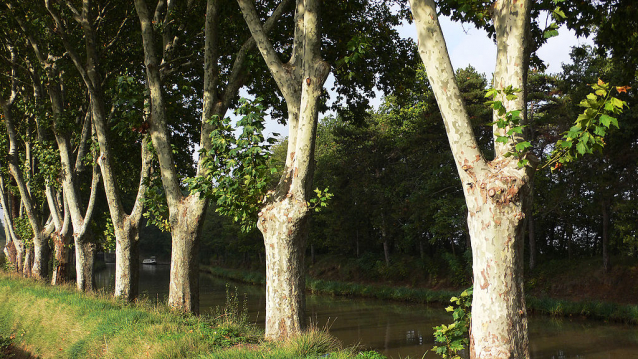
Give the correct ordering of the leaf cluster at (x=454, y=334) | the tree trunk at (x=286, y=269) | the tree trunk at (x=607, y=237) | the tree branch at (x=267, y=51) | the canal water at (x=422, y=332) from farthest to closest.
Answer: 1. the tree trunk at (x=607, y=237)
2. the canal water at (x=422, y=332)
3. the tree branch at (x=267, y=51)
4. the tree trunk at (x=286, y=269)
5. the leaf cluster at (x=454, y=334)

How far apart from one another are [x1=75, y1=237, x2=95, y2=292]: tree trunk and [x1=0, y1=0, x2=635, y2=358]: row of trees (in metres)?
0.04

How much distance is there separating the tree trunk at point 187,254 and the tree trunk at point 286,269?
8.74 feet

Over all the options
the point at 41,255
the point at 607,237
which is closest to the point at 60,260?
the point at 41,255

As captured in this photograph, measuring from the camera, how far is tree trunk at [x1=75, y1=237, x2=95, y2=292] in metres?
13.7

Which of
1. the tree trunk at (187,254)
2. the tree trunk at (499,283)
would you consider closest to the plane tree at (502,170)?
the tree trunk at (499,283)

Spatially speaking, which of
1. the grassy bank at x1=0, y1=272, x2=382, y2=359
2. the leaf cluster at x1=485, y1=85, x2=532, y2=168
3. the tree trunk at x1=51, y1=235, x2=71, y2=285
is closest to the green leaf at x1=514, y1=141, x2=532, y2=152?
the leaf cluster at x1=485, y1=85, x2=532, y2=168

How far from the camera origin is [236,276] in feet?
148

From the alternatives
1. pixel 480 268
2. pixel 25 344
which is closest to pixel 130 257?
pixel 25 344

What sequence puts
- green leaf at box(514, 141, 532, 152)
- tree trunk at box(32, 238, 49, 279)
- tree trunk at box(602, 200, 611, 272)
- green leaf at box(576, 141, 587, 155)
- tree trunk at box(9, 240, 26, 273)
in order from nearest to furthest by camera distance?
green leaf at box(576, 141, 587, 155), green leaf at box(514, 141, 532, 152), tree trunk at box(32, 238, 49, 279), tree trunk at box(602, 200, 611, 272), tree trunk at box(9, 240, 26, 273)

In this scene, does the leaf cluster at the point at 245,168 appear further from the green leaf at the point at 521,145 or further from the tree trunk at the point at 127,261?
the tree trunk at the point at 127,261

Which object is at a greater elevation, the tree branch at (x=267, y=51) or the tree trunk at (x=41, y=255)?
Answer: the tree branch at (x=267, y=51)

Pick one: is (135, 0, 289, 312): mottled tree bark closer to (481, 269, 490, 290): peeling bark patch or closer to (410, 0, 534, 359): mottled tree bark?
(410, 0, 534, 359): mottled tree bark

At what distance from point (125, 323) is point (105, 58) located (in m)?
9.18

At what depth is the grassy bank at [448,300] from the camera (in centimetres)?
1759
